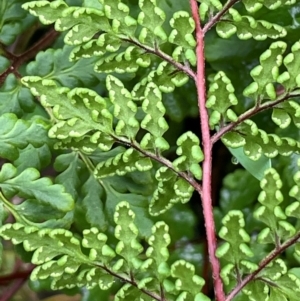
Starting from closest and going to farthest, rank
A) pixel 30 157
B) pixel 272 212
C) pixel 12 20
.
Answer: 1. pixel 272 212
2. pixel 30 157
3. pixel 12 20

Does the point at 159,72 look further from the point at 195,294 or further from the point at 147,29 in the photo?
the point at 195,294

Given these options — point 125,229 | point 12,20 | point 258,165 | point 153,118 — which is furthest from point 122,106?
point 12,20

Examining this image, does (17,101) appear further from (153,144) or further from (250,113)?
(250,113)

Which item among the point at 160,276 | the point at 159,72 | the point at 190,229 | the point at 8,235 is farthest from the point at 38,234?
the point at 190,229

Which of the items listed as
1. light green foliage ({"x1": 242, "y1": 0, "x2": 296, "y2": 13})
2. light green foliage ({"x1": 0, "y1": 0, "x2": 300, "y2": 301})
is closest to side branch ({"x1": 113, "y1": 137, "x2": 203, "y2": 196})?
light green foliage ({"x1": 0, "y1": 0, "x2": 300, "y2": 301})

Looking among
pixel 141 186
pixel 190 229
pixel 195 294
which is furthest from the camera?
pixel 190 229

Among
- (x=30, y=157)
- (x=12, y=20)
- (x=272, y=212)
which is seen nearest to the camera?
(x=272, y=212)

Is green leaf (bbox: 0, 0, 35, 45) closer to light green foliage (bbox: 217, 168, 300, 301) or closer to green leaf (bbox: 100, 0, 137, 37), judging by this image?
green leaf (bbox: 100, 0, 137, 37)

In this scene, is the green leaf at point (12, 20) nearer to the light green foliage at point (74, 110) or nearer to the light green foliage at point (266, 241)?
the light green foliage at point (74, 110)
